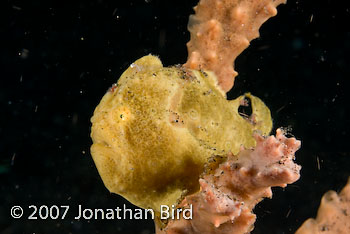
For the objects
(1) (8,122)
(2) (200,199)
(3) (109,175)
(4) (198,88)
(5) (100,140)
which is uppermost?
(4) (198,88)

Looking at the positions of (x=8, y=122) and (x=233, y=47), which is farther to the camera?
(x=8, y=122)

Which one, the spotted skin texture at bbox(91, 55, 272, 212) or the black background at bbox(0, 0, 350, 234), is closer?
the spotted skin texture at bbox(91, 55, 272, 212)

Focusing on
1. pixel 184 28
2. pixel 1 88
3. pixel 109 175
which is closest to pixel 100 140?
pixel 109 175

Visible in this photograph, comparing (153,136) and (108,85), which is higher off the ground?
(153,136)

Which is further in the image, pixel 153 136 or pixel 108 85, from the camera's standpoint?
pixel 108 85

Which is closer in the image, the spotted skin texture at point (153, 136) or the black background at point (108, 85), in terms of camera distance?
the spotted skin texture at point (153, 136)

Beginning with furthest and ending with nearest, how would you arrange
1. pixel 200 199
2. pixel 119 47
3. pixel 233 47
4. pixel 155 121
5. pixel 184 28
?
pixel 119 47, pixel 184 28, pixel 233 47, pixel 155 121, pixel 200 199

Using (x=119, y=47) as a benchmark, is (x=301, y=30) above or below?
above

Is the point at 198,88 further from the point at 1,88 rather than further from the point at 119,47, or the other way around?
the point at 1,88
